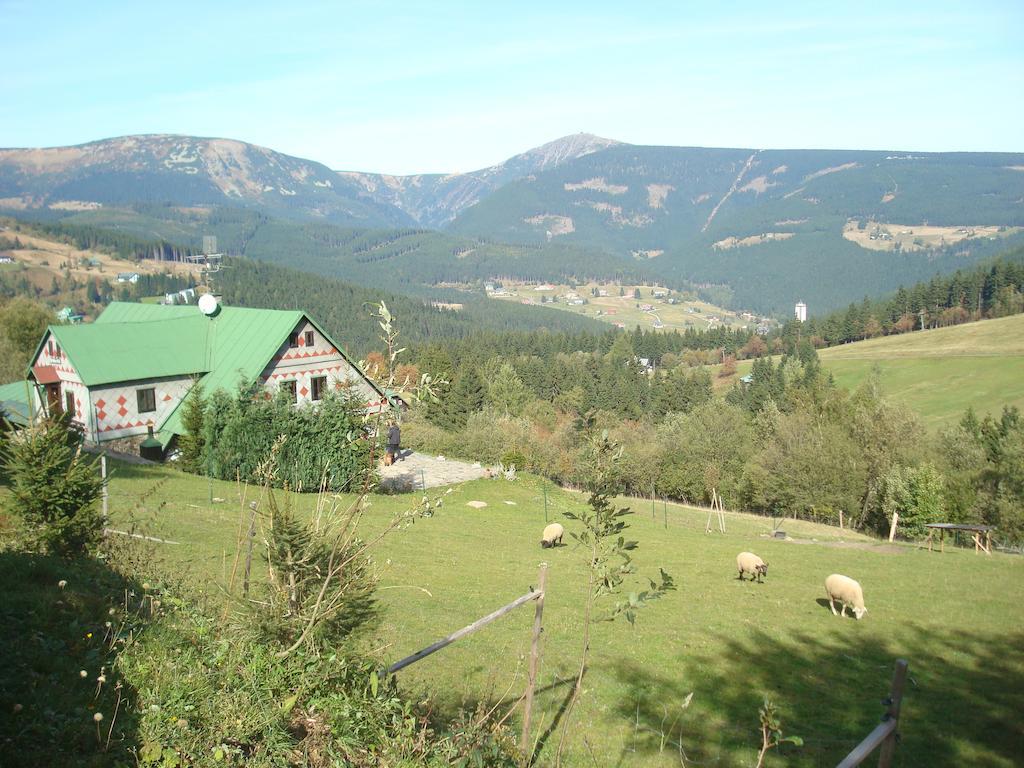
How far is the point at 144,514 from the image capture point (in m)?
15.9

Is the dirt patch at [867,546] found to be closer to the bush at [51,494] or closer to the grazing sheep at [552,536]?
the grazing sheep at [552,536]

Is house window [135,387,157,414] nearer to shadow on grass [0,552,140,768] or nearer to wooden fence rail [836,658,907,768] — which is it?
shadow on grass [0,552,140,768]

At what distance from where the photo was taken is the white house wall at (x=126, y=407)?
30131 mm

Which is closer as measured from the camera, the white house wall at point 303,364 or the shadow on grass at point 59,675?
the shadow on grass at point 59,675

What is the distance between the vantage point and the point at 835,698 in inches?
424

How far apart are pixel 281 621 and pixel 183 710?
36.4 inches

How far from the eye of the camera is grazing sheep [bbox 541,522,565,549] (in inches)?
837

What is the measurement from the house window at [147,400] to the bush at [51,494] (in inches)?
915

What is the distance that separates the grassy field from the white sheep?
64988 mm

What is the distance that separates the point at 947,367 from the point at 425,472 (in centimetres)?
9148

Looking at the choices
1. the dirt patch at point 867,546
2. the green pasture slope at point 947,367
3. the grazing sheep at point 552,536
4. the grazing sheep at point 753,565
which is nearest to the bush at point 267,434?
the grazing sheep at point 552,536

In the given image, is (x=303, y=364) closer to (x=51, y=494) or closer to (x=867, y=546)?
(x=51, y=494)

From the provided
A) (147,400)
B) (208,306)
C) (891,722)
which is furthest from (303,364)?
(891,722)

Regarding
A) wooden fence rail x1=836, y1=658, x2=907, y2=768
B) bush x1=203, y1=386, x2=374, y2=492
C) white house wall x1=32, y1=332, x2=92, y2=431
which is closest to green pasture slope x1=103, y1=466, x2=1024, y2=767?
wooden fence rail x1=836, y1=658, x2=907, y2=768
